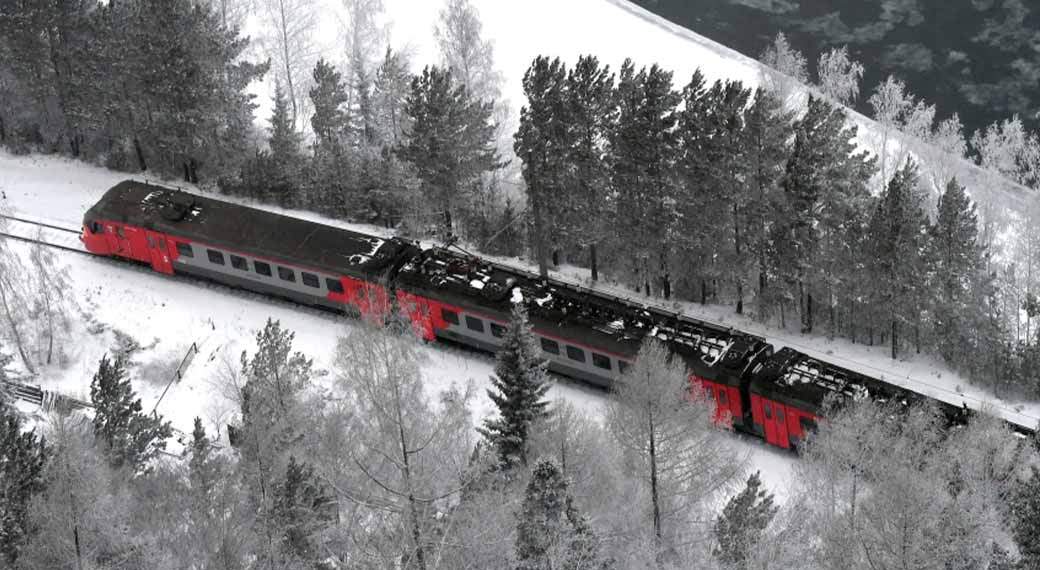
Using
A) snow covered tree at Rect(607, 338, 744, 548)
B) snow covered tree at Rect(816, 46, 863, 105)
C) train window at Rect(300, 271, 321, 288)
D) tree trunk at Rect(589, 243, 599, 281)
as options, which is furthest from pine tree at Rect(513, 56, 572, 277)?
snow covered tree at Rect(816, 46, 863, 105)

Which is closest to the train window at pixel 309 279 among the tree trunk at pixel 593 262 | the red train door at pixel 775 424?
the tree trunk at pixel 593 262

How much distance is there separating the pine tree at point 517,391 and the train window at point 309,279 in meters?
15.0

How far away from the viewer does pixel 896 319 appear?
5900 centimetres

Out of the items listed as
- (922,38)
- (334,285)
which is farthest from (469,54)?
(922,38)

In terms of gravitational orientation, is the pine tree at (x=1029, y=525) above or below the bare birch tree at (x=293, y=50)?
below

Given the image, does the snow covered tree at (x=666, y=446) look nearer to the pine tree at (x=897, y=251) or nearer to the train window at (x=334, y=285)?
the train window at (x=334, y=285)

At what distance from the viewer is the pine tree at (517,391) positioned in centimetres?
4506

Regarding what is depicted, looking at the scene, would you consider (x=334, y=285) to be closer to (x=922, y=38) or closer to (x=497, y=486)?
(x=497, y=486)

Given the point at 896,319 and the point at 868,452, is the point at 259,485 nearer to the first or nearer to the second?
the point at 868,452

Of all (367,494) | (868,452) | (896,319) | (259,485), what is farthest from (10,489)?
(896,319)

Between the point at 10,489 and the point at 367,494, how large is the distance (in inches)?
458

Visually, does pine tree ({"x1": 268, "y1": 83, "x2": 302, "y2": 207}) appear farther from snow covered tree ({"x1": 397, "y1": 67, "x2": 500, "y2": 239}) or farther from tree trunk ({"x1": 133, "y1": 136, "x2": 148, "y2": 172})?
tree trunk ({"x1": 133, "y1": 136, "x2": 148, "y2": 172})

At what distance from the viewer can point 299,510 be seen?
41.2 m

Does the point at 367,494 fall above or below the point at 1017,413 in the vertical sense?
above
